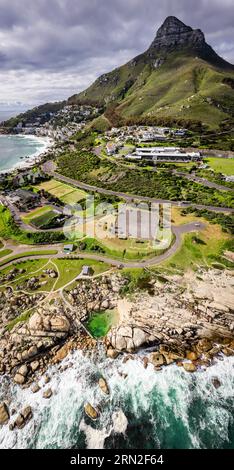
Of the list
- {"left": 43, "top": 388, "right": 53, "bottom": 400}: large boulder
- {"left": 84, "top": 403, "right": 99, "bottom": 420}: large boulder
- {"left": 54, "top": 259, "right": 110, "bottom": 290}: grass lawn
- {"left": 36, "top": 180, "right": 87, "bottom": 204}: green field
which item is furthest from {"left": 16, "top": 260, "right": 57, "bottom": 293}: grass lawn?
{"left": 36, "top": 180, "right": 87, "bottom": 204}: green field

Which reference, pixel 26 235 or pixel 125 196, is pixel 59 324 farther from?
pixel 125 196

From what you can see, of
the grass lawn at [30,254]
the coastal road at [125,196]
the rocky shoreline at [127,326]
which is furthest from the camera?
the coastal road at [125,196]

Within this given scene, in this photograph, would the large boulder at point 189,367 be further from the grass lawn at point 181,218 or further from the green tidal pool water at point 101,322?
the grass lawn at point 181,218

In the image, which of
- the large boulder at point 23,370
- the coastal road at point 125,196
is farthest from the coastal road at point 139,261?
the large boulder at point 23,370

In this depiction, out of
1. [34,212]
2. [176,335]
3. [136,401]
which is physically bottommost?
[136,401]

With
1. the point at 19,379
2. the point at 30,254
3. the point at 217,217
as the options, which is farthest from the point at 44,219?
the point at 217,217

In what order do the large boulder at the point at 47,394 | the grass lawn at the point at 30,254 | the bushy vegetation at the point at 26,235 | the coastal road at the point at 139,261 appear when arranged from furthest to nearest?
1. the bushy vegetation at the point at 26,235
2. the grass lawn at the point at 30,254
3. the coastal road at the point at 139,261
4. the large boulder at the point at 47,394
